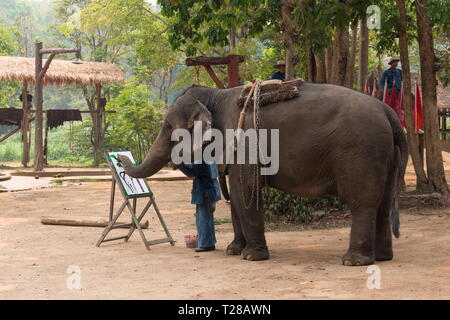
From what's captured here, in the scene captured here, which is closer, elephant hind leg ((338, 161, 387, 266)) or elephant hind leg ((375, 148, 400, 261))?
elephant hind leg ((338, 161, 387, 266))

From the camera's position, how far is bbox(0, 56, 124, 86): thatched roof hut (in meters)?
23.6

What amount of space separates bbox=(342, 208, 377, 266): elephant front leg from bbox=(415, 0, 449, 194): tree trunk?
552 centimetres

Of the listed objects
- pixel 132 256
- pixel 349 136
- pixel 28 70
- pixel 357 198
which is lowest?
pixel 132 256

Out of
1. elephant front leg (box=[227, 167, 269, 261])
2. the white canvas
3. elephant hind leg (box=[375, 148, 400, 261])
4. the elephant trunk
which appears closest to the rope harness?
elephant front leg (box=[227, 167, 269, 261])

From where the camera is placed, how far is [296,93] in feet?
23.5

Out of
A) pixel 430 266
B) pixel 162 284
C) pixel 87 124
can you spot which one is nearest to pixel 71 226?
pixel 162 284

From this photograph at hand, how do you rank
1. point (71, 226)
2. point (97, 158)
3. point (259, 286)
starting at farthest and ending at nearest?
point (97, 158) → point (71, 226) → point (259, 286)

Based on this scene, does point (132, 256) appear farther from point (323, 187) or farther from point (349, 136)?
point (349, 136)

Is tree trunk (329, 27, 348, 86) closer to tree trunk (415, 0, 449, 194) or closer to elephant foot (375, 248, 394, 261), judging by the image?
tree trunk (415, 0, 449, 194)

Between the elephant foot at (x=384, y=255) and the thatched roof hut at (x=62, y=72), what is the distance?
18618 millimetres

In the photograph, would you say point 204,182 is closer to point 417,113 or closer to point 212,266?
point 212,266

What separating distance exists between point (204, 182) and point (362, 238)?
204 cm

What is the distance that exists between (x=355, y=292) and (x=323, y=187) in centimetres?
176

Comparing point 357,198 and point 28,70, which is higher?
point 28,70
